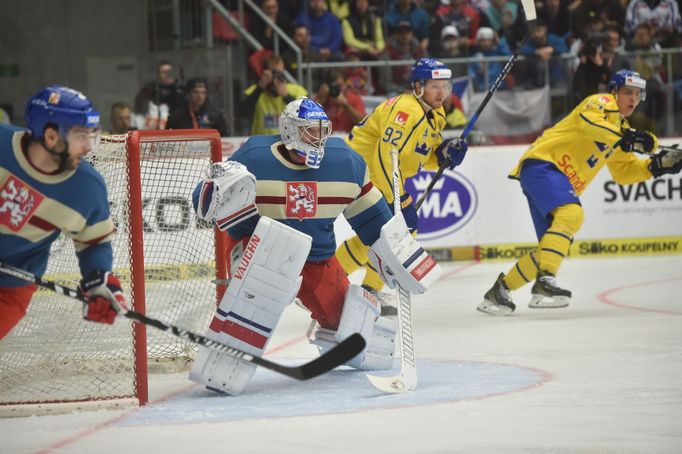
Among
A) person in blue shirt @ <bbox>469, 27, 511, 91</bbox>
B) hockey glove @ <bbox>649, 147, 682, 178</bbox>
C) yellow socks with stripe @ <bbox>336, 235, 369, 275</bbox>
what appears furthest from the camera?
person in blue shirt @ <bbox>469, 27, 511, 91</bbox>

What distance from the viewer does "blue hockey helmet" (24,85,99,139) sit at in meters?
3.45

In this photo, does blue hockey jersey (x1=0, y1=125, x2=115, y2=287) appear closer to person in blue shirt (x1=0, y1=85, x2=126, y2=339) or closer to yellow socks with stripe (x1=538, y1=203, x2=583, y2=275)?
person in blue shirt (x1=0, y1=85, x2=126, y2=339)

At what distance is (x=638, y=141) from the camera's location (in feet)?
21.2

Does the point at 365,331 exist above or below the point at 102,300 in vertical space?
below

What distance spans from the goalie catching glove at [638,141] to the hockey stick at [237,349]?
313cm

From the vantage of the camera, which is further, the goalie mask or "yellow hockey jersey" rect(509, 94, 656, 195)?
"yellow hockey jersey" rect(509, 94, 656, 195)

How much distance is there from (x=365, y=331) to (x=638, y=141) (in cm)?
243

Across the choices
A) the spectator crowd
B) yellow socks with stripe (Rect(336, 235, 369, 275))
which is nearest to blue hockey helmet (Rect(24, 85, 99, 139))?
yellow socks with stripe (Rect(336, 235, 369, 275))

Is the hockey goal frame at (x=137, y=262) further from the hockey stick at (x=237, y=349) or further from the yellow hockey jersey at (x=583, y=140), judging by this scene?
the yellow hockey jersey at (x=583, y=140)

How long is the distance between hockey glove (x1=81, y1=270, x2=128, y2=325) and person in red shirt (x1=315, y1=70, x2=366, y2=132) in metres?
5.58

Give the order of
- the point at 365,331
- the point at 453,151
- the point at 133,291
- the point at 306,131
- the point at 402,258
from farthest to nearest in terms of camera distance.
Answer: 1. the point at 453,151
2. the point at 365,331
3. the point at 402,258
4. the point at 306,131
5. the point at 133,291

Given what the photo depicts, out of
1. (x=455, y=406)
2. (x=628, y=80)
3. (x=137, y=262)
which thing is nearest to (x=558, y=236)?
(x=628, y=80)

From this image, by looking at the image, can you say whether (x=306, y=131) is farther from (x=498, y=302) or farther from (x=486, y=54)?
(x=486, y=54)

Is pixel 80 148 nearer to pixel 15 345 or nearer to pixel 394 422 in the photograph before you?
pixel 394 422
